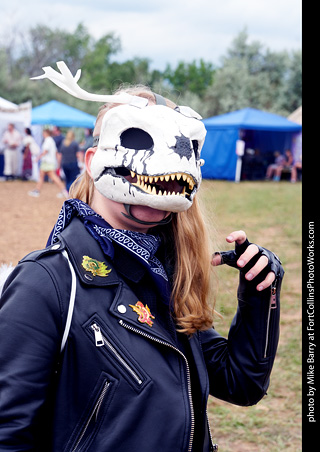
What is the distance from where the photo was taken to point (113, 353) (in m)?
1.40

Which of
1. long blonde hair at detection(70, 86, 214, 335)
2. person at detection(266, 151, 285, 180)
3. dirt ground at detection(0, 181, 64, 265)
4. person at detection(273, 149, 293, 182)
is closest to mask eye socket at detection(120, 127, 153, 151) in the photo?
long blonde hair at detection(70, 86, 214, 335)

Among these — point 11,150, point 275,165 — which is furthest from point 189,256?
point 275,165

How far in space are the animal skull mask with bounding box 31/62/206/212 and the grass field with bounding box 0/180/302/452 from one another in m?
0.31

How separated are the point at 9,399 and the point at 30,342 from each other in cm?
14

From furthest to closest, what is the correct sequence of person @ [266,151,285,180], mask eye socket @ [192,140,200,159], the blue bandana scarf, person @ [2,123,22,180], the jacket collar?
person @ [266,151,285,180] < person @ [2,123,22,180] < mask eye socket @ [192,140,200,159] < the blue bandana scarf < the jacket collar

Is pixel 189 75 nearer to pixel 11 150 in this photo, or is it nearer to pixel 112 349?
pixel 11 150

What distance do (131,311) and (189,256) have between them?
423 mm

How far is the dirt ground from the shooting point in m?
8.32

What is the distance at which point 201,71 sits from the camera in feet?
227

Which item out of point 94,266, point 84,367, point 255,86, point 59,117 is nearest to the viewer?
point 84,367

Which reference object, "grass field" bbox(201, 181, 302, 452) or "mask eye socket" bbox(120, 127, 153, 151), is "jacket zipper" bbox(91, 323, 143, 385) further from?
"grass field" bbox(201, 181, 302, 452)

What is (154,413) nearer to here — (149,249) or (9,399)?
(9,399)

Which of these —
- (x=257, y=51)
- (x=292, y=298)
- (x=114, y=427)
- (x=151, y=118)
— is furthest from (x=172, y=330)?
(x=257, y=51)

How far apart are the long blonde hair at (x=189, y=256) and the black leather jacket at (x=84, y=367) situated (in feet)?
0.68
